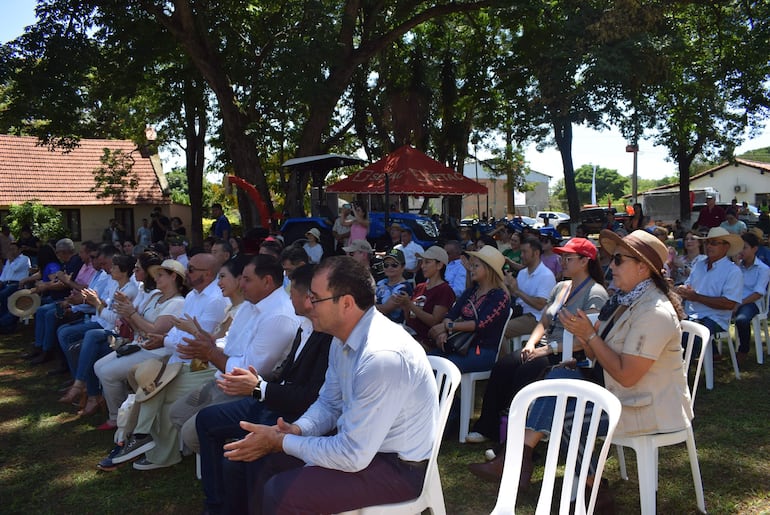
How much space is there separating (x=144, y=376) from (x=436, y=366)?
231 centimetres

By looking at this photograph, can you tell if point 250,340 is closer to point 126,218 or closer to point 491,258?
point 491,258

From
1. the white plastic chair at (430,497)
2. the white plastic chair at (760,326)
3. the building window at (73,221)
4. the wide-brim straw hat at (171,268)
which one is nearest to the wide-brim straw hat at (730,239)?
the white plastic chair at (760,326)

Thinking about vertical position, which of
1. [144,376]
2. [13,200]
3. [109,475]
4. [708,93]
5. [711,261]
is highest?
[708,93]

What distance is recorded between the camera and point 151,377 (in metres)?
4.60

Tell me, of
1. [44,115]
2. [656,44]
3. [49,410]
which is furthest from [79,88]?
[656,44]

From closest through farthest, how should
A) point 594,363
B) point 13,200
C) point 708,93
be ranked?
point 594,363 < point 708,93 < point 13,200

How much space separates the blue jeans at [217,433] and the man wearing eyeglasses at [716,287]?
401 centimetres

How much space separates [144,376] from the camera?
4594mm

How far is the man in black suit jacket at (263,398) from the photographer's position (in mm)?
3328

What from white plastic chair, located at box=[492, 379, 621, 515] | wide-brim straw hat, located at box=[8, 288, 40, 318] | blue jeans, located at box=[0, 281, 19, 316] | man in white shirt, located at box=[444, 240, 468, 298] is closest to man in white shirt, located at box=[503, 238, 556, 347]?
man in white shirt, located at box=[444, 240, 468, 298]

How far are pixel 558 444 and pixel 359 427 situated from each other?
0.94 meters

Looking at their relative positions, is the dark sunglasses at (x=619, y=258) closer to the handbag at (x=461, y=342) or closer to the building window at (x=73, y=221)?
the handbag at (x=461, y=342)

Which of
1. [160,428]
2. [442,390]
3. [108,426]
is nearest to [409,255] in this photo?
[108,426]

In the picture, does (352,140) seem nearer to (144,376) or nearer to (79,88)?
(79,88)
